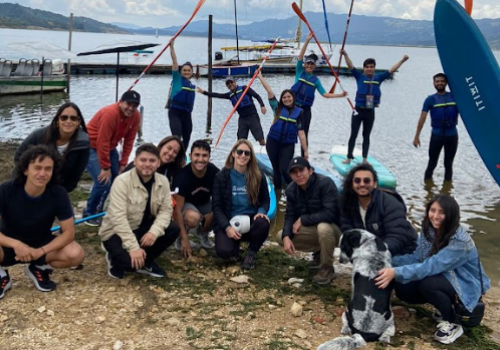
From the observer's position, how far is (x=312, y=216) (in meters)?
5.11

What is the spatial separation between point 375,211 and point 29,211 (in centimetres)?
295

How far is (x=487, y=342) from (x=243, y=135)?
6.47m

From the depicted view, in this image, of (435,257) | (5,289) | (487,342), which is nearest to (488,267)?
(487,342)

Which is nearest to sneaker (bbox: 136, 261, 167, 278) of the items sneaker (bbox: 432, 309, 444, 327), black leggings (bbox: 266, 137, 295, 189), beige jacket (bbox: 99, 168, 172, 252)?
beige jacket (bbox: 99, 168, 172, 252)

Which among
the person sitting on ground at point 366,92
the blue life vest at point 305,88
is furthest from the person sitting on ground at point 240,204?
the person sitting on ground at point 366,92

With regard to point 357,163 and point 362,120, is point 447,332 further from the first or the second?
point 362,120

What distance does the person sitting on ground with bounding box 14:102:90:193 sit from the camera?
507cm

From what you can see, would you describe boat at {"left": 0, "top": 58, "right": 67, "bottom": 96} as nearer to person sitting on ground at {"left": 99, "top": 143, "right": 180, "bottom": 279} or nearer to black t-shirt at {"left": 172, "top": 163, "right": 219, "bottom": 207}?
black t-shirt at {"left": 172, "top": 163, "right": 219, "bottom": 207}

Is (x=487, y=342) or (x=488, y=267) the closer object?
(x=487, y=342)

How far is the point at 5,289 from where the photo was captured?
4.39 meters

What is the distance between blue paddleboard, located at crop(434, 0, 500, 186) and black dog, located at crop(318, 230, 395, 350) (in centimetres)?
594

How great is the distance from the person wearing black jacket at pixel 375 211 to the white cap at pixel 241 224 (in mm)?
1118

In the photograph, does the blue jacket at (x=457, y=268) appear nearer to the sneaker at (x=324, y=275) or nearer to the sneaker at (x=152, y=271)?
the sneaker at (x=324, y=275)

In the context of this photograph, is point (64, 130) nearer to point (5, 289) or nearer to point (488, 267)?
point (5, 289)
